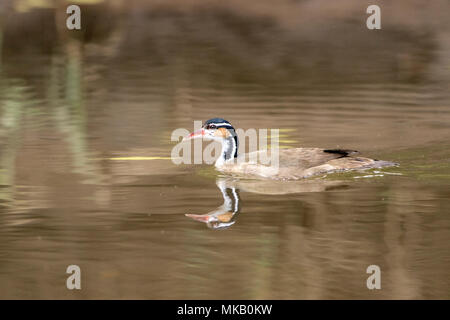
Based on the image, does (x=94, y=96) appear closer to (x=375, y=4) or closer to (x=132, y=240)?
(x=132, y=240)

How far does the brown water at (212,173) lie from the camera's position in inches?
325

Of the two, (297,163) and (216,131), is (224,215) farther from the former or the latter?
(216,131)

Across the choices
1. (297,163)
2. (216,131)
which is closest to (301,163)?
(297,163)


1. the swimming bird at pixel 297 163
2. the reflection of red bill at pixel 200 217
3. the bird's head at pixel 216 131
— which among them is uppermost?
the bird's head at pixel 216 131

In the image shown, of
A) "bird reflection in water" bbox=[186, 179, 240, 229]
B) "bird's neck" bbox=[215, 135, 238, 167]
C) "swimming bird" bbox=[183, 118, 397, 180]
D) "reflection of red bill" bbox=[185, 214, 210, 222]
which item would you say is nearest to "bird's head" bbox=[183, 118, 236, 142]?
"bird's neck" bbox=[215, 135, 238, 167]

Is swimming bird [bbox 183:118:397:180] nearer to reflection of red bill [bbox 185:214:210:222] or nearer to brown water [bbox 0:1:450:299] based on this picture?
brown water [bbox 0:1:450:299]

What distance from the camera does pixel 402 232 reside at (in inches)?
368

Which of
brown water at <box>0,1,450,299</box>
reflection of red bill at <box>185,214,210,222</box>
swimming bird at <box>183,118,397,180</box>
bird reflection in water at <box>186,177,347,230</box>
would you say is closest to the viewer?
brown water at <box>0,1,450,299</box>

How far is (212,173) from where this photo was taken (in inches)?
484

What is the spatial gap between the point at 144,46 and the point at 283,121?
27.3 ft

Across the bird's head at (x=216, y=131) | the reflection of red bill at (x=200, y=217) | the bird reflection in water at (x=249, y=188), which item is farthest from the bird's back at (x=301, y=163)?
the reflection of red bill at (x=200, y=217)

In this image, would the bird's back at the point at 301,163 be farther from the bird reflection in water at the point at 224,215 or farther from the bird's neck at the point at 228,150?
the bird reflection in water at the point at 224,215

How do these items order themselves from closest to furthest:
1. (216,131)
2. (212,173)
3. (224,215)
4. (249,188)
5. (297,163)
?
(224,215)
(249,188)
(297,163)
(212,173)
(216,131)

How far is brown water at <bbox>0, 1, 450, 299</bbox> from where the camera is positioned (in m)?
8.25
